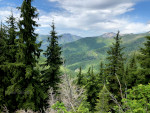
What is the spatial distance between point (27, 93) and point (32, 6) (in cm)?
840

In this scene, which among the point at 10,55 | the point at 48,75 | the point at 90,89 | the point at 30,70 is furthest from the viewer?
the point at 90,89

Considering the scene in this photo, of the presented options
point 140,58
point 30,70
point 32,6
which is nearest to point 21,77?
point 30,70

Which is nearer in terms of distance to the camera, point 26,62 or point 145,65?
point 26,62

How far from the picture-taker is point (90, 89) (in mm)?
26312

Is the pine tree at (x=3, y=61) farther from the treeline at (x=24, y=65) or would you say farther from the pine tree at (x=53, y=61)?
the pine tree at (x=53, y=61)

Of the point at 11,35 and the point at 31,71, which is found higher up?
the point at 11,35

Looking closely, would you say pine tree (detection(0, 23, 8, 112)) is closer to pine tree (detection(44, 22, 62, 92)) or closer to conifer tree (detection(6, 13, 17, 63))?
conifer tree (detection(6, 13, 17, 63))

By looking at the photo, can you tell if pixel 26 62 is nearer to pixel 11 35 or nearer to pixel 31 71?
pixel 31 71

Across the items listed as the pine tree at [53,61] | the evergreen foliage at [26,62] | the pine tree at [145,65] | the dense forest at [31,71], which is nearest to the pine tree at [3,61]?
the dense forest at [31,71]

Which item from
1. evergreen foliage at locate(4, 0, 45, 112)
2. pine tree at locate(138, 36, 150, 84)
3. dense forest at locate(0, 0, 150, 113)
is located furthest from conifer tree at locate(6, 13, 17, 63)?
pine tree at locate(138, 36, 150, 84)

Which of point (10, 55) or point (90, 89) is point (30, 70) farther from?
point (90, 89)

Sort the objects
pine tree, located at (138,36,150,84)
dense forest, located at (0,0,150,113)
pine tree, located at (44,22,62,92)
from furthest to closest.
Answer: pine tree, located at (44,22,62,92) → pine tree, located at (138,36,150,84) → dense forest, located at (0,0,150,113)

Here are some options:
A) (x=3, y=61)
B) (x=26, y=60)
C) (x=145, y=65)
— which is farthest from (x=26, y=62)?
(x=145, y=65)

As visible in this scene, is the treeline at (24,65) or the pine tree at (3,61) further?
the pine tree at (3,61)
